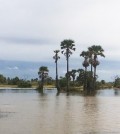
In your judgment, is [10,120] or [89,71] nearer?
[10,120]

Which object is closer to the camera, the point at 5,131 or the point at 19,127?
the point at 5,131

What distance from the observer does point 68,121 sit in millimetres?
29031

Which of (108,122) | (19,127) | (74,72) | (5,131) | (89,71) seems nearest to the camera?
(5,131)

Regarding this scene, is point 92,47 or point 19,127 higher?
point 92,47

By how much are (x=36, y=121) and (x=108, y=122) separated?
4831 mm

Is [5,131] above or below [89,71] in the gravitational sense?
below

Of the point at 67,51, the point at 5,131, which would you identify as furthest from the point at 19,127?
the point at 67,51

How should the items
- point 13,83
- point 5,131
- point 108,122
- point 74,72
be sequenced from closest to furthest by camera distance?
point 5,131, point 108,122, point 74,72, point 13,83

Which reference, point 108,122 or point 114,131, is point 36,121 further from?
point 114,131

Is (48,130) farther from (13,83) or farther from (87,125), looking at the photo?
(13,83)

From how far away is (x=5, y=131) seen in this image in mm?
23469

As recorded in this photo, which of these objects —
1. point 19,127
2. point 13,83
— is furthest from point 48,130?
point 13,83

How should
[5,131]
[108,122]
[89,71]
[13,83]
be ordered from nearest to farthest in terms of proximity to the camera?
[5,131] → [108,122] → [89,71] → [13,83]

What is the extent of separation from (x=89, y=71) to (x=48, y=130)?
89.5 m
